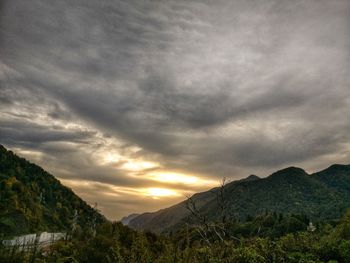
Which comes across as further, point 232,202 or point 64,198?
point 64,198

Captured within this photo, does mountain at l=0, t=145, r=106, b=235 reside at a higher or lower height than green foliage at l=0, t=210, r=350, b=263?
higher

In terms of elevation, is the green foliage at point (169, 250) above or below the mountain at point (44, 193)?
below

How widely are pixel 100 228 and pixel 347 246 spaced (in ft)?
32.8

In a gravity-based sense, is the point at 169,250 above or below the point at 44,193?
below

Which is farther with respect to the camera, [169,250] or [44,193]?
[44,193]

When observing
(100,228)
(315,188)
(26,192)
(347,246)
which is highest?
(315,188)

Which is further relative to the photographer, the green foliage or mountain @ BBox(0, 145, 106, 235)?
mountain @ BBox(0, 145, 106, 235)

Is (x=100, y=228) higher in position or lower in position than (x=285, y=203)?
lower

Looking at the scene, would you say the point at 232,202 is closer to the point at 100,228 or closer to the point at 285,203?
the point at 100,228

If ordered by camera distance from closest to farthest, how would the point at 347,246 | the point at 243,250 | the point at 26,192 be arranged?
the point at 243,250 → the point at 347,246 → the point at 26,192

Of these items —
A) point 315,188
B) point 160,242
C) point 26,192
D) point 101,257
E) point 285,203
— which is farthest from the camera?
point 315,188

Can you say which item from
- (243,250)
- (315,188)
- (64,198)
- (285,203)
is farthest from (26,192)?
(315,188)

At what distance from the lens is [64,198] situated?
11169 centimetres

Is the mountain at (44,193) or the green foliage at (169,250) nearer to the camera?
the green foliage at (169,250)
